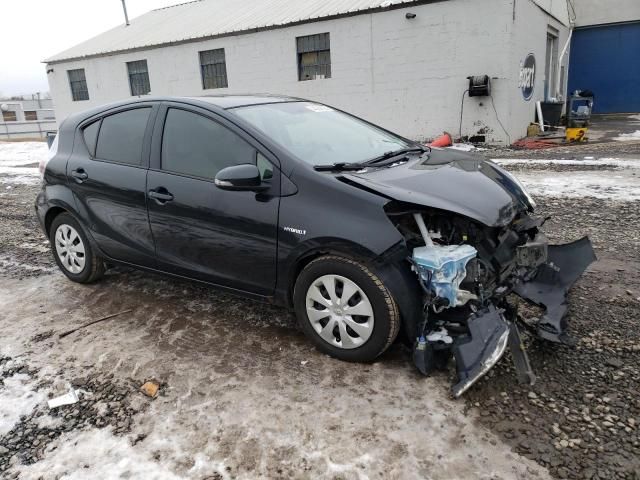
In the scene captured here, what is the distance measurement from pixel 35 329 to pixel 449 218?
3.14 meters

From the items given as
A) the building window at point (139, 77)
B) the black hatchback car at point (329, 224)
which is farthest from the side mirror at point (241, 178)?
the building window at point (139, 77)

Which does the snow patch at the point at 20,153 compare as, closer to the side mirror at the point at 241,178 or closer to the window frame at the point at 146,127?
the window frame at the point at 146,127

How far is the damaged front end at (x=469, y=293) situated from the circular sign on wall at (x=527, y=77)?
1189 centimetres

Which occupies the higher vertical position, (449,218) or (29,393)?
(449,218)

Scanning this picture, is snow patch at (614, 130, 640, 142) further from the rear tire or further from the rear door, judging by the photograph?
the rear tire

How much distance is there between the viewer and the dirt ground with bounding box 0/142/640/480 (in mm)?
2320

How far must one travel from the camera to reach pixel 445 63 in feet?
45.1

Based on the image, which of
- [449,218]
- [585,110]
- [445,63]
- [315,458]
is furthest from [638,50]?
[315,458]

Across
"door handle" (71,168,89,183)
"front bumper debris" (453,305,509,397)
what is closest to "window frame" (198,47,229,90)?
"door handle" (71,168,89,183)

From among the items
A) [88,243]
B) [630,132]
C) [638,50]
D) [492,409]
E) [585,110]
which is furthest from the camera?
[638,50]

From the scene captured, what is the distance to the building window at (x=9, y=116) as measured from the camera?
56938 mm

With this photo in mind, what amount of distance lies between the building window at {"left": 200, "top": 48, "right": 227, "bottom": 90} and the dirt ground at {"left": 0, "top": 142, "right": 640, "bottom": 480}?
15.1m

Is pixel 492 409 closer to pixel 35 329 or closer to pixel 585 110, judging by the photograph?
pixel 35 329

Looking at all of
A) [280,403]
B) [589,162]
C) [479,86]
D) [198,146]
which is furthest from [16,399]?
[479,86]
